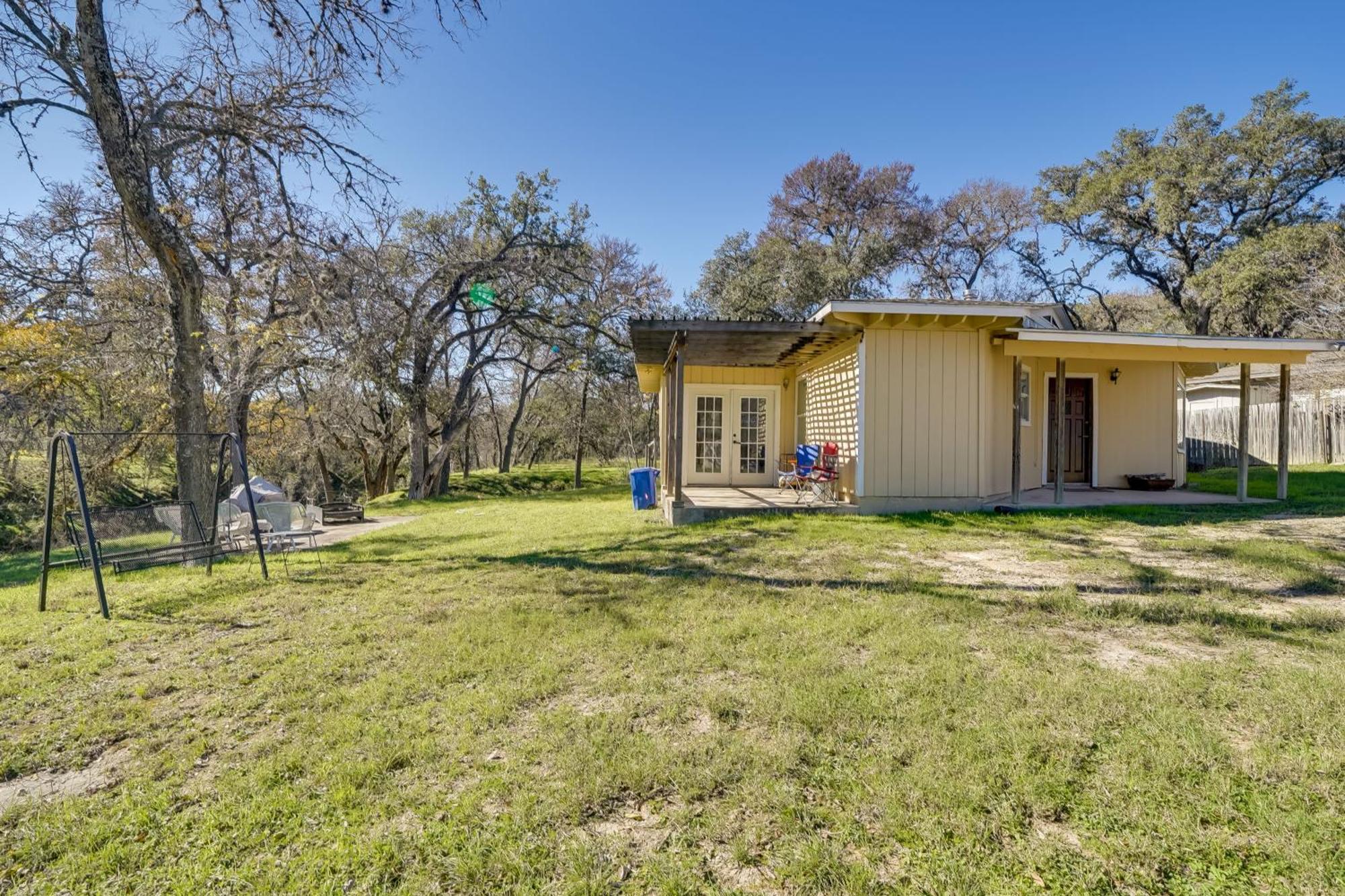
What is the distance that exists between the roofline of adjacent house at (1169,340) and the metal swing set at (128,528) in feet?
30.5

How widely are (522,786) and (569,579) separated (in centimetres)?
306

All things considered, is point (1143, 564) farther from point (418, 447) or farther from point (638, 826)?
point (418, 447)

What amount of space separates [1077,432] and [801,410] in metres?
4.79

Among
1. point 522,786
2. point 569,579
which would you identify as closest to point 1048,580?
point 569,579

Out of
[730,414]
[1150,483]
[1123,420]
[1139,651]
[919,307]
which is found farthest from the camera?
[730,414]

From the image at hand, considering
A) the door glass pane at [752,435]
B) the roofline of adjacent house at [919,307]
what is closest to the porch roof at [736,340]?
the roofline of adjacent house at [919,307]

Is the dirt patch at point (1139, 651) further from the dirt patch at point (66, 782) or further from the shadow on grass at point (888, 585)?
the dirt patch at point (66, 782)

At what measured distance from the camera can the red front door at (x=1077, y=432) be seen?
10.4 m

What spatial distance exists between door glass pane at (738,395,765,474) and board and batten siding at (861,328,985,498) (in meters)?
4.12

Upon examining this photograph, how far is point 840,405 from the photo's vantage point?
9000 millimetres

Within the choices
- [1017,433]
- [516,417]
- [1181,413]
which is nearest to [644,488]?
[1017,433]

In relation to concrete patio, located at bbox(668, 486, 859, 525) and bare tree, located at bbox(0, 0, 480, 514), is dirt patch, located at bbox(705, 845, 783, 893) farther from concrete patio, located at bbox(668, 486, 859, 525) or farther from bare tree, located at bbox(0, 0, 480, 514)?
bare tree, located at bbox(0, 0, 480, 514)

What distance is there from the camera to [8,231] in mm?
8086

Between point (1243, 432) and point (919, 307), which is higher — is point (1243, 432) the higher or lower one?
the lower one
